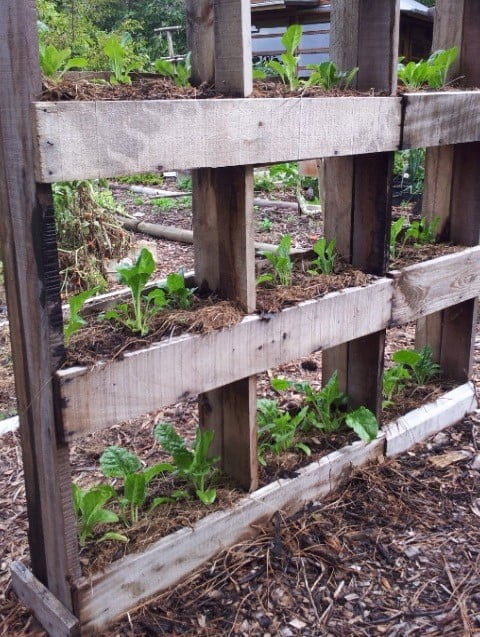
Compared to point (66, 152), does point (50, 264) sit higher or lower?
lower

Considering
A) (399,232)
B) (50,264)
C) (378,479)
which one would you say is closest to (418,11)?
(399,232)

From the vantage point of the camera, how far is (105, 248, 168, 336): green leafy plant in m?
2.20

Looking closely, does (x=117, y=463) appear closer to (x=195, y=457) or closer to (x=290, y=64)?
(x=195, y=457)

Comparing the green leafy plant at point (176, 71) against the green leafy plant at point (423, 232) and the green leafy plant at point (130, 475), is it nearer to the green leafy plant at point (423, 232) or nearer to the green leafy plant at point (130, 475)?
the green leafy plant at point (130, 475)

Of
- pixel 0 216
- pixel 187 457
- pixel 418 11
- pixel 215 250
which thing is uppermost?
pixel 418 11

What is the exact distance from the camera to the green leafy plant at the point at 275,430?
2.80 m

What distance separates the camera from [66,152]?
1.73 meters

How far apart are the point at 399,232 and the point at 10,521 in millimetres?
2221

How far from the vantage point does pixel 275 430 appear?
2.87 m

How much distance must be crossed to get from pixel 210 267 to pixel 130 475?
2.48 feet

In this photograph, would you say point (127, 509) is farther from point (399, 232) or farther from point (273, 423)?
point (399, 232)

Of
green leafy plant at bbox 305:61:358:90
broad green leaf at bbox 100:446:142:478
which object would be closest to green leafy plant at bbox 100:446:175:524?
broad green leaf at bbox 100:446:142:478

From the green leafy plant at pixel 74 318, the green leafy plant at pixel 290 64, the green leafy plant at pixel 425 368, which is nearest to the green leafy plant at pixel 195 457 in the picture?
the green leafy plant at pixel 74 318

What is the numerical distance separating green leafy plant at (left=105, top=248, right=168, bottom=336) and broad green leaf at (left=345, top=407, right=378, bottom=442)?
39.8 inches
